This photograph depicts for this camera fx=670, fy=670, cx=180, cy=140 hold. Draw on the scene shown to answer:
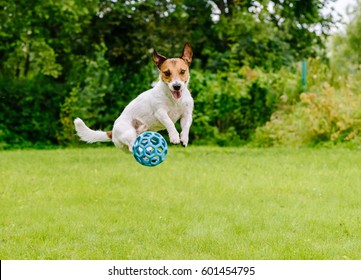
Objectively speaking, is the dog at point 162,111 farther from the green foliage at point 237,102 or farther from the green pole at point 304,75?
the green pole at point 304,75

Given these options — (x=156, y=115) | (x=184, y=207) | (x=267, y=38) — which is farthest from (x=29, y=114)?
(x=156, y=115)

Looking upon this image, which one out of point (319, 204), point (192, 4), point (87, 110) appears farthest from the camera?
point (192, 4)

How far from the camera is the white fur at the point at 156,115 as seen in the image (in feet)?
12.3

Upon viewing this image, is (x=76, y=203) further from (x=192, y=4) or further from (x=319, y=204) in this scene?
(x=192, y=4)

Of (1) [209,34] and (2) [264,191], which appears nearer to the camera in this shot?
(2) [264,191]

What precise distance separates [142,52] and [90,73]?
4174 millimetres

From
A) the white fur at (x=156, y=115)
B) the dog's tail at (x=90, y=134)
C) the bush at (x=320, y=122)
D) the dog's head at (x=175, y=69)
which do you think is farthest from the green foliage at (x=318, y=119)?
the dog's head at (x=175, y=69)

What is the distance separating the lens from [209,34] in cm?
2005

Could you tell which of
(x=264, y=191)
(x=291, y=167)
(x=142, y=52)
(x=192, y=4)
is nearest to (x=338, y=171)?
(x=291, y=167)

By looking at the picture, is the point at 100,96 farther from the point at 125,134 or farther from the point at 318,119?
the point at 125,134

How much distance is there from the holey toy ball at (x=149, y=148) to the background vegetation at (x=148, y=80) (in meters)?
8.40

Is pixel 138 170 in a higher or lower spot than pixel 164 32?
lower

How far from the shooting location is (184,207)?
8.46 metres

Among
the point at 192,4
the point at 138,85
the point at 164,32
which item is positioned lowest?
the point at 138,85
